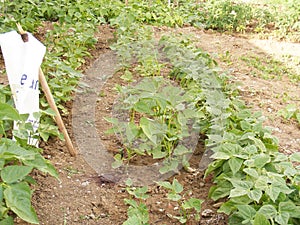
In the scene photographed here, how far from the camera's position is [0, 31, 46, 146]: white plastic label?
6.81 ft

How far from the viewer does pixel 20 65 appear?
2.09 metres

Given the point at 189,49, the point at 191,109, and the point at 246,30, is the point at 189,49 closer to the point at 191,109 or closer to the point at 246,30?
the point at 191,109

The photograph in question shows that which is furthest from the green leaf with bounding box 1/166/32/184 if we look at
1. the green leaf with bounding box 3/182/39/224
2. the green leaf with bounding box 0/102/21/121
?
the green leaf with bounding box 0/102/21/121

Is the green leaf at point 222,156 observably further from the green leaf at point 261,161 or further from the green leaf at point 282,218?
the green leaf at point 282,218

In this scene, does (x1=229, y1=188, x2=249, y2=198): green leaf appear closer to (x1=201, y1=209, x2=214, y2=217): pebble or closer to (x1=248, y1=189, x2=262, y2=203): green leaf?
(x1=248, y1=189, x2=262, y2=203): green leaf

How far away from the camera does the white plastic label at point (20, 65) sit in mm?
2076

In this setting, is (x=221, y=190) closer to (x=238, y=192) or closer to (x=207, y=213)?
(x=207, y=213)

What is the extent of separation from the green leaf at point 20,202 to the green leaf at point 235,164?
89 cm

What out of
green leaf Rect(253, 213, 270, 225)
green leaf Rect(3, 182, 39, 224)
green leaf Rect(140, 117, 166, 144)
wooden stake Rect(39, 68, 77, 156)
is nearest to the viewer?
green leaf Rect(3, 182, 39, 224)

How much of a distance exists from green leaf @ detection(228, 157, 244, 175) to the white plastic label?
939 millimetres

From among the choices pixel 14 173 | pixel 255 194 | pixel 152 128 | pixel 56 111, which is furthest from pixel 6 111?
pixel 255 194

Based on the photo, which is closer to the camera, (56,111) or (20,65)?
(20,65)

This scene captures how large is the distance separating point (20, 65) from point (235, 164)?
3.42 feet

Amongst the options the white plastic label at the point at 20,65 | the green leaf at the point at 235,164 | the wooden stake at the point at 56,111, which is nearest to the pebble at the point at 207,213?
the green leaf at the point at 235,164
